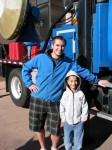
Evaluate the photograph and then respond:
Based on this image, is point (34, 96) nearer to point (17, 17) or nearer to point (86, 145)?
point (86, 145)

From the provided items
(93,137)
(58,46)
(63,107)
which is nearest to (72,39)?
(93,137)

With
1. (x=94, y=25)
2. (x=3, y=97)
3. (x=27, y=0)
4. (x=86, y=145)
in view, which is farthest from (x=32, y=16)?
(x=86, y=145)

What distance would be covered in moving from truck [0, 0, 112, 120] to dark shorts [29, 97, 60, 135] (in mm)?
708

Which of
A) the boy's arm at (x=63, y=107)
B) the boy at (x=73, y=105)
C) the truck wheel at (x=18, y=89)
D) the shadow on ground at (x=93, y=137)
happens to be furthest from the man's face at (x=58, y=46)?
the truck wheel at (x=18, y=89)

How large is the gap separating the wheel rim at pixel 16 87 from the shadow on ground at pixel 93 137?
2.18m

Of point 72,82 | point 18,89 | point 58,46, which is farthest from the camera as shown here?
Answer: point 18,89

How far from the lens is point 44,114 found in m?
4.21

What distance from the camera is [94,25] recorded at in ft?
15.6

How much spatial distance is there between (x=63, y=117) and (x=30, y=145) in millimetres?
1198

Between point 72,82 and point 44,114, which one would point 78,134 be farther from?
point 72,82

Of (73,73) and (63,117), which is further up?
(73,73)

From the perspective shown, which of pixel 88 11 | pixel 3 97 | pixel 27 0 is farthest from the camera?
pixel 3 97

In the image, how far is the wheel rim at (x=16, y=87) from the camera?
300 inches

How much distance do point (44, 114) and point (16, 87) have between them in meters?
3.65
